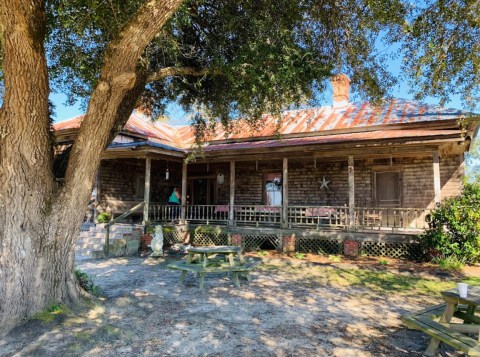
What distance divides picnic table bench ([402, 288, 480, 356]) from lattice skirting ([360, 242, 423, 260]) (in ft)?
20.1

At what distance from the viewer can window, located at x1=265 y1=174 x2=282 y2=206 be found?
52.2 feet

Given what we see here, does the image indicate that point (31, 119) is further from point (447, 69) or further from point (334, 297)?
point (447, 69)

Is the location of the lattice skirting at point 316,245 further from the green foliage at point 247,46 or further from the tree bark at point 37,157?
the tree bark at point 37,157

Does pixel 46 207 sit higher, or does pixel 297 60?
pixel 297 60

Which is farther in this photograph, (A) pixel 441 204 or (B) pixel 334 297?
(A) pixel 441 204

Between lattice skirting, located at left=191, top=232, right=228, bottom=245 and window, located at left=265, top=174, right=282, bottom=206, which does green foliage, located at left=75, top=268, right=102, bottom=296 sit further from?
window, located at left=265, top=174, right=282, bottom=206

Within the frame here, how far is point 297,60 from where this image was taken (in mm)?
6633

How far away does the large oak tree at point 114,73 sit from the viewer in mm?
4543

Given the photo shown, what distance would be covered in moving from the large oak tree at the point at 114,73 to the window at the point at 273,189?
21.0ft

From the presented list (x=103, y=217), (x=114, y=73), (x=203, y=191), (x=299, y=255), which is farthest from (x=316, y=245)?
(x=114, y=73)

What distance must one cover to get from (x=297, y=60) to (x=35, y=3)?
4317 millimetres

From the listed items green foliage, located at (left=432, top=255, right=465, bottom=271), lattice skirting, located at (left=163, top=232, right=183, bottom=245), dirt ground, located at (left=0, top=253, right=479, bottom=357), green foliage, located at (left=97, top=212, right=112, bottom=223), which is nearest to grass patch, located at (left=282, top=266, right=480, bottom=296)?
dirt ground, located at (left=0, top=253, right=479, bottom=357)

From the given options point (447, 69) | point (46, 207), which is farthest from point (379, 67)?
point (46, 207)

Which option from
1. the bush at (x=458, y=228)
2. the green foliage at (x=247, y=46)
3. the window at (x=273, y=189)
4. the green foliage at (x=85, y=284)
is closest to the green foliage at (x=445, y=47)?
the green foliage at (x=247, y=46)
